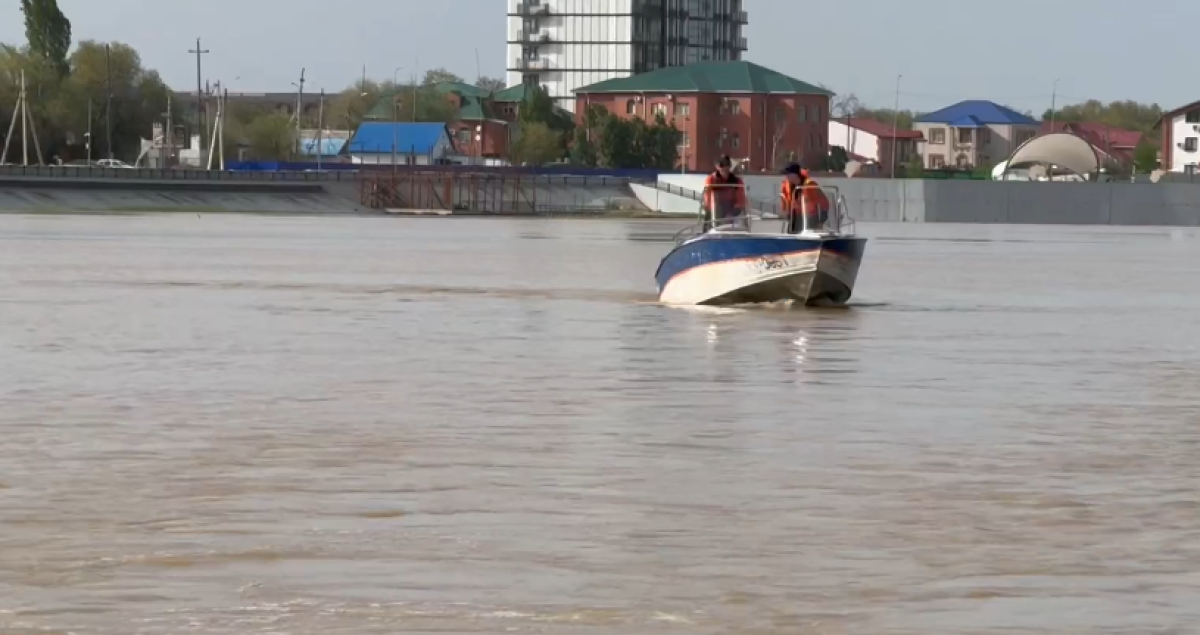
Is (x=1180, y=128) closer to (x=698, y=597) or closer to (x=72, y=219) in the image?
(x=72, y=219)

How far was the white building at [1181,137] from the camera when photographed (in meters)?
173

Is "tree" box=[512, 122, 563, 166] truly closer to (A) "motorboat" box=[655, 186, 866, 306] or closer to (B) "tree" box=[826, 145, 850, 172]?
(B) "tree" box=[826, 145, 850, 172]

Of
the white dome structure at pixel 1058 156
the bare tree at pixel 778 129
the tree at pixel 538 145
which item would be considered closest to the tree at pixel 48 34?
the tree at pixel 538 145

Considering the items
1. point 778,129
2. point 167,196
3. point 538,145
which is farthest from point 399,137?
point 167,196

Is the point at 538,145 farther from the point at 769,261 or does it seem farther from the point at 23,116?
the point at 769,261

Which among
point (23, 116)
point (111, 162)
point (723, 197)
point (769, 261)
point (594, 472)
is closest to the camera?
point (594, 472)

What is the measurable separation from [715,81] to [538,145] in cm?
1663

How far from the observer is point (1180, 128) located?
576 feet

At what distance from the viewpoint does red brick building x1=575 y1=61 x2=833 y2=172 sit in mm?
182000

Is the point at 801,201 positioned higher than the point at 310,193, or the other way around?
the point at 801,201

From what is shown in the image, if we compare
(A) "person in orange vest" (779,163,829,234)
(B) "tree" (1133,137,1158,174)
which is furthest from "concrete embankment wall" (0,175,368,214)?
(A) "person in orange vest" (779,163,829,234)

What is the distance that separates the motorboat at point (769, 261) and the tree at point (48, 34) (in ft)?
453

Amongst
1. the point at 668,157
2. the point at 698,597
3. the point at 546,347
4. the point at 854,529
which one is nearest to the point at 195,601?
the point at 698,597

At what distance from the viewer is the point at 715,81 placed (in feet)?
603
